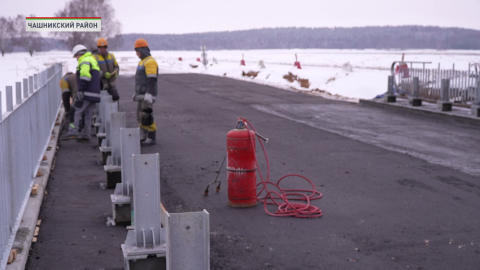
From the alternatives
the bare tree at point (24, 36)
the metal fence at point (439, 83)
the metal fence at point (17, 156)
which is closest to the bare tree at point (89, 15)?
the bare tree at point (24, 36)

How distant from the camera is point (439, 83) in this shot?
19.0m

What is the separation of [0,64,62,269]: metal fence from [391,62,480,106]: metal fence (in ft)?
42.1

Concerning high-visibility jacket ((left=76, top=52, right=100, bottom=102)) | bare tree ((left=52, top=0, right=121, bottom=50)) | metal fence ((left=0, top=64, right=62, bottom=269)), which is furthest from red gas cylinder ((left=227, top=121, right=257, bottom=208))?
bare tree ((left=52, top=0, right=121, bottom=50))

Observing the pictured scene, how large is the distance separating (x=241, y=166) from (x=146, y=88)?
5.29 metres

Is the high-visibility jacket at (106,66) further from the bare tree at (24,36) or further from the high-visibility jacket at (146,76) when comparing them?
the bare tree at (24,36)

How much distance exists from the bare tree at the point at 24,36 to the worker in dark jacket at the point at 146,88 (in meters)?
147

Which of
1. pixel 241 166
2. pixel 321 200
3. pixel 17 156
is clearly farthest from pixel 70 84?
pixel 321 200

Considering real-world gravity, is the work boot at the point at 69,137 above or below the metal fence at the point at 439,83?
below

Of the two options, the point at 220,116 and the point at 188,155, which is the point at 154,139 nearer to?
the point at 188,155

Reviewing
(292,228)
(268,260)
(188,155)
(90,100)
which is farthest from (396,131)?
(268,260)

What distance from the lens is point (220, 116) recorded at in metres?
16.5

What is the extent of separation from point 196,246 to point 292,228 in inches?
119

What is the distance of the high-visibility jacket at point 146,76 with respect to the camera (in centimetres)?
1142

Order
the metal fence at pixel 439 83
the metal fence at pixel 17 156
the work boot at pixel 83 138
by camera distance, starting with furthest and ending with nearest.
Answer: the metal fence at pixel 439 83
the work boot at pixel 83 138
the metal fence at pixel 17 156
